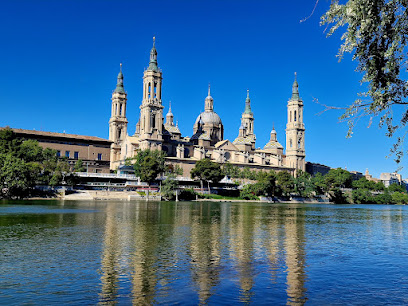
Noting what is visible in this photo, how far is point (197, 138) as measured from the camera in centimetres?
11588

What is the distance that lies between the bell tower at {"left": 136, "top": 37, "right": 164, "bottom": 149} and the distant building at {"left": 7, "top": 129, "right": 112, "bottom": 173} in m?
10.0

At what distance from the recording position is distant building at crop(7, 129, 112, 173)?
94.5m

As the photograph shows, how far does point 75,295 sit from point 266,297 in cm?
500

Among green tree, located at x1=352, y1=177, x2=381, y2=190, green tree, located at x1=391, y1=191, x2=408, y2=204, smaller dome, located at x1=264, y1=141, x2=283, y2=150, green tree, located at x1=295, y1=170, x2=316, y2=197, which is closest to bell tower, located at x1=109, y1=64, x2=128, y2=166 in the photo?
smaller dome, located at x1=264, y1=141, x2=283, y2=150

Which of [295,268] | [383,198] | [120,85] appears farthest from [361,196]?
[295,268]

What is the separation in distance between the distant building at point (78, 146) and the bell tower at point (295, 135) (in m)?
52.4

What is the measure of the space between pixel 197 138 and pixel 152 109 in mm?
18995

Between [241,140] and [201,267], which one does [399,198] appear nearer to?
[241,140]

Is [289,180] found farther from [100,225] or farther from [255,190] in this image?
[100,225]

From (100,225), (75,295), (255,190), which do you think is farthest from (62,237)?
(255,190)

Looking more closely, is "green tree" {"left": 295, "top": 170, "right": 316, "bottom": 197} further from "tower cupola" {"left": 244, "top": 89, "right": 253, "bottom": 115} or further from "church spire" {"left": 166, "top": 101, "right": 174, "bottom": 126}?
"tower cupola" {"left": 244, "top": 89, "right": 253, "bottom": 115}

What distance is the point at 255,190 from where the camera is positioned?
291ft

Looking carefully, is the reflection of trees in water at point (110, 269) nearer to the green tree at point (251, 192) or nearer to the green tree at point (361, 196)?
the green tree at point (251, 192)

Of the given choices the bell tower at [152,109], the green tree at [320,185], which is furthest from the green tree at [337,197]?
the bell tower at [152,109]
